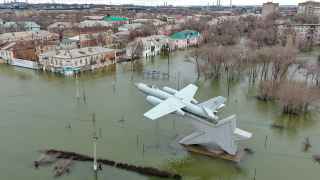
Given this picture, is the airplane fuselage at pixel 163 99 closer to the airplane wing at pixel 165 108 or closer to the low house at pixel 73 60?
the airplane wing at pixel 165 108

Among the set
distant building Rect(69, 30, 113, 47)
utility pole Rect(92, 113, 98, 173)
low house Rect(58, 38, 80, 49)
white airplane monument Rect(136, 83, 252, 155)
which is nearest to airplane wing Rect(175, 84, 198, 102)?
white airplane monument Rect(136, 83, 252, 155)

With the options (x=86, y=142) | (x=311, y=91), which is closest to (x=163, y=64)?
(x=311, y=91)

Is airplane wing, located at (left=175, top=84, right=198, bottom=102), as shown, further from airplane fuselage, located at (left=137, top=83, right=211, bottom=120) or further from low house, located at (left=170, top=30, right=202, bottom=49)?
low house, located at (left=170, top=30, right=202, bottom=49)

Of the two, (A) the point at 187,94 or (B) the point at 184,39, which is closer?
(A) the point at 187,94

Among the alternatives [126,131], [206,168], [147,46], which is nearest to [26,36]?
[147,46]

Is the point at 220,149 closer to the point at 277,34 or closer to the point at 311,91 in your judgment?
the point at 311,91

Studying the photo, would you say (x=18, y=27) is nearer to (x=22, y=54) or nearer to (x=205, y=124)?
(x=22, y=54)

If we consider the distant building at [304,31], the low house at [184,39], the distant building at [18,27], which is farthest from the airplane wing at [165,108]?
the distant building at [18,27]
